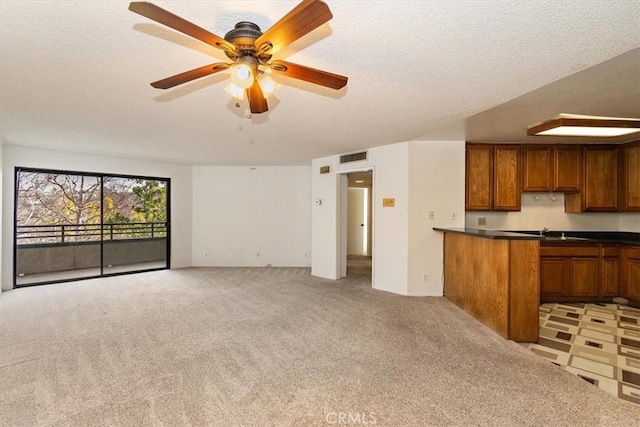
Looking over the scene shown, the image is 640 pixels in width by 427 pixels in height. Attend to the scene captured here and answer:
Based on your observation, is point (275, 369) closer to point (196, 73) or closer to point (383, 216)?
point (196, 73)

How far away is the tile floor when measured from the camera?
88.0 inches

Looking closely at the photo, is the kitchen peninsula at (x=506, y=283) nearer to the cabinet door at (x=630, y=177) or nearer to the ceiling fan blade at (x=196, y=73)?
the cabinet door at (x=630, y=177)

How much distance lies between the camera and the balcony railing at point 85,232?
539 cm

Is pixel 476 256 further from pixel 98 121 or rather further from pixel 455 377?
pixel 98 121

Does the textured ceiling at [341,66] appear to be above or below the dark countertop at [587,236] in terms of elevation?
above

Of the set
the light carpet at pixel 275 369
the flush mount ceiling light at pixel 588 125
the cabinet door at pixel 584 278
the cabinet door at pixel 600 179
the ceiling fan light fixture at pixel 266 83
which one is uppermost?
the flush mount ceiling light at pixel 588 125

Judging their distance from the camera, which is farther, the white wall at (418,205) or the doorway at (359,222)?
the doorway at (359,222)

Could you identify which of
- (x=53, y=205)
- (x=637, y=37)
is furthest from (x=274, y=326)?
(x=53, y=205)

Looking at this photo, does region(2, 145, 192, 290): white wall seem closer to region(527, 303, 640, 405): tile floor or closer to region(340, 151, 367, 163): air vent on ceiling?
region(340, 151, 367, 163): air vent on ceiling

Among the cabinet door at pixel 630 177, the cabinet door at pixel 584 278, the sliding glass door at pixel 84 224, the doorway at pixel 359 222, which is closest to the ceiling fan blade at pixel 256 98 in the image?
the cabinet door at pixel 584 278

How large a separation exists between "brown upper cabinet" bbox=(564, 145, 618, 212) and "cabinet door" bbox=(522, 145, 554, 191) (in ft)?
1.71

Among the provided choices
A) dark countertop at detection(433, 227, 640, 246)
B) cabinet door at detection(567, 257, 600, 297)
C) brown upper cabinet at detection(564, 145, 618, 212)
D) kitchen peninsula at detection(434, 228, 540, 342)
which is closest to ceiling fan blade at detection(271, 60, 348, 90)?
kitchen peninsula at detection(434, 228, 540, 342)

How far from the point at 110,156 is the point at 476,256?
676 cm

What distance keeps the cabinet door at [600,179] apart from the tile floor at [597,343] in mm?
1549
